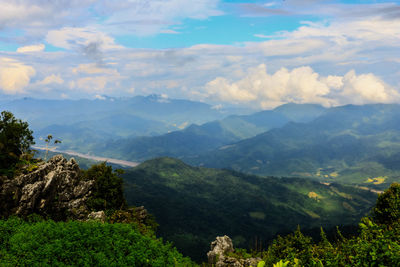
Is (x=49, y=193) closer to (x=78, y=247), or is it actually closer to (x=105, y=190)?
(x=105, y=190)

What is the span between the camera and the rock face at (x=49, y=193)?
173 feet

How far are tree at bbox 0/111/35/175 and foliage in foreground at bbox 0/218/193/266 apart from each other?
29.9 meters

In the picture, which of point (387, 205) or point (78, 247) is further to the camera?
point (387, 205)

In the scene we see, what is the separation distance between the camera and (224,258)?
56.0 metres

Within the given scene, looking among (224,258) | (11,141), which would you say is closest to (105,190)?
(11,141)

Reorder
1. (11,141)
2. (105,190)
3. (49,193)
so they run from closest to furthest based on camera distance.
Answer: (49,193) < (11,141) < (105,190)

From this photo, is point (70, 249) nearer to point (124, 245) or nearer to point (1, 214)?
point (124, 245)

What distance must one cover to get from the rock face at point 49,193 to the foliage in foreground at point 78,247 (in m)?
13.6

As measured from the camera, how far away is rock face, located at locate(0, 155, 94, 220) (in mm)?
52625

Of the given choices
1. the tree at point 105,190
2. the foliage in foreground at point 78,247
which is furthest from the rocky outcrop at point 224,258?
the tree at point 105,190

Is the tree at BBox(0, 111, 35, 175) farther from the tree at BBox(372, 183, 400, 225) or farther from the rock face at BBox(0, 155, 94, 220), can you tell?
the tree at BBox(372, 183, 400, 225)

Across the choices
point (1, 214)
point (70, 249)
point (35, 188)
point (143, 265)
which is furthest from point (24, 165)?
point (143, 265)

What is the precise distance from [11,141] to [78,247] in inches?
2035

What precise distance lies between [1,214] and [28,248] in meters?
25.6
